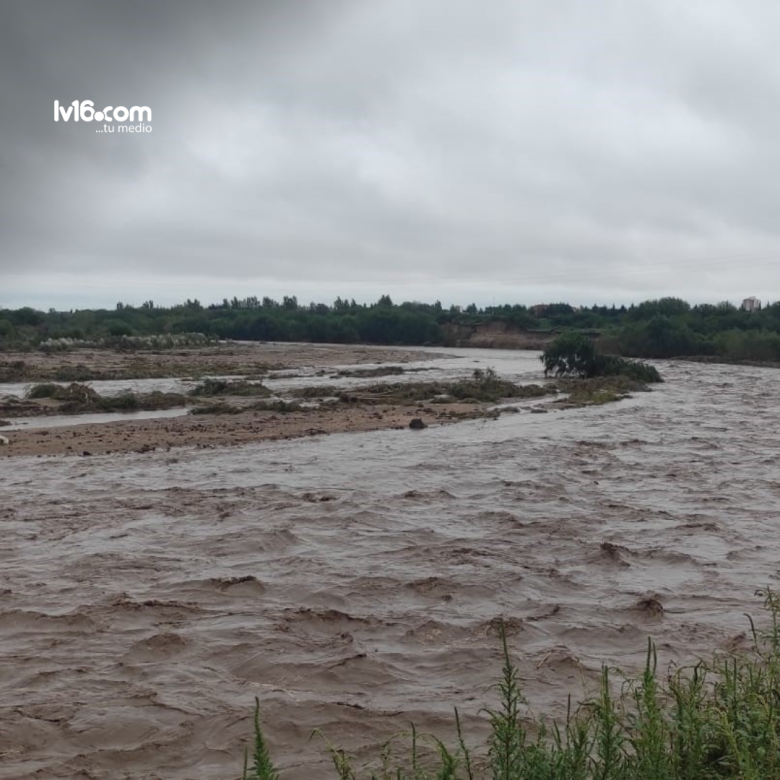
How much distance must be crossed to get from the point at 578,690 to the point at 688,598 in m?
2.51

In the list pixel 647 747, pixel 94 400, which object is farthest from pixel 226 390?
pixel 647 747

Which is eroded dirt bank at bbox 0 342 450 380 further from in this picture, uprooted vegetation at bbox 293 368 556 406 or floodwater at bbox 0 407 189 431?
uprooted vegetation at bbox 293 368 556 406

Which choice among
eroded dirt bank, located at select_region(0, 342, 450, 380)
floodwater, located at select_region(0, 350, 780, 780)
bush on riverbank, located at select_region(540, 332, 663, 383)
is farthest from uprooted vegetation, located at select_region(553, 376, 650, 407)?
eroded dirt bank, located at select_region(0, 342, 450, 380)

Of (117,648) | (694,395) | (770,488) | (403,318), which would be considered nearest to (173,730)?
(117,648)

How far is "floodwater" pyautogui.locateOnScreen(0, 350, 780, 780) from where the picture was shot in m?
5.26

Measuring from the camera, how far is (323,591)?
7.84 m

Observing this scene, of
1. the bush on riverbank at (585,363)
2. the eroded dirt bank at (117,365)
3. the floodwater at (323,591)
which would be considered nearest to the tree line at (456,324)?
the eroded dirt bank at (117,365)

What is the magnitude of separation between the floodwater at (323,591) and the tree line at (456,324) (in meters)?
52.6

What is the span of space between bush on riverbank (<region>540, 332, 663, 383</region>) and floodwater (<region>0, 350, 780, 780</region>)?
84.3ft

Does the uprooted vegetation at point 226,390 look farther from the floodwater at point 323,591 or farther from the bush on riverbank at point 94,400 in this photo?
the floodwater at point 323,591

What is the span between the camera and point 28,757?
15.4 ft

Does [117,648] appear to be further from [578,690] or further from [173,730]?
[578,690]

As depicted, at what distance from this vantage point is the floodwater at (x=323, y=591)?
5258 mm

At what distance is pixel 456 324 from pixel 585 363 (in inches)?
2655
